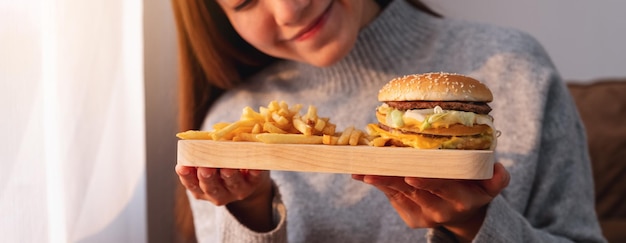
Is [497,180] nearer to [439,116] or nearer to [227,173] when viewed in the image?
[439,116]

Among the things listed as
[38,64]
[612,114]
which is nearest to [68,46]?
[38,64]

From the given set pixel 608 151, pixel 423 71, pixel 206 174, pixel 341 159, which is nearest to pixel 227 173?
pixel 206 174

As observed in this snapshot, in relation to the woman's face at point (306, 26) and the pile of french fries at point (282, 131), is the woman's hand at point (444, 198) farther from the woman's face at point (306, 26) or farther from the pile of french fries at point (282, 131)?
the woman's face at point (306, 26)

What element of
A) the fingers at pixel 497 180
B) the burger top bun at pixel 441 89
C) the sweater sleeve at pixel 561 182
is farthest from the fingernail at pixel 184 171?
the sweater sleeve at pixel 561 182

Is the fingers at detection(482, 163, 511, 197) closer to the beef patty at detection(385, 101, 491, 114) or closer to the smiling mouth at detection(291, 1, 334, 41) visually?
the beef patty at detection(385, 101, 491, 114)

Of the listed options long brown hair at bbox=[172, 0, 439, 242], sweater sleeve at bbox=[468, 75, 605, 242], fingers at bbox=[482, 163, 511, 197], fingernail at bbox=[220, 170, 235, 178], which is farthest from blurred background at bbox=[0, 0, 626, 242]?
sweater sleeve at bbox=[468, 75, 605, 242]

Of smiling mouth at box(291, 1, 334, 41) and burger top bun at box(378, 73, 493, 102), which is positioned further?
smiling mouth at box(291, 1, 334, 41)
